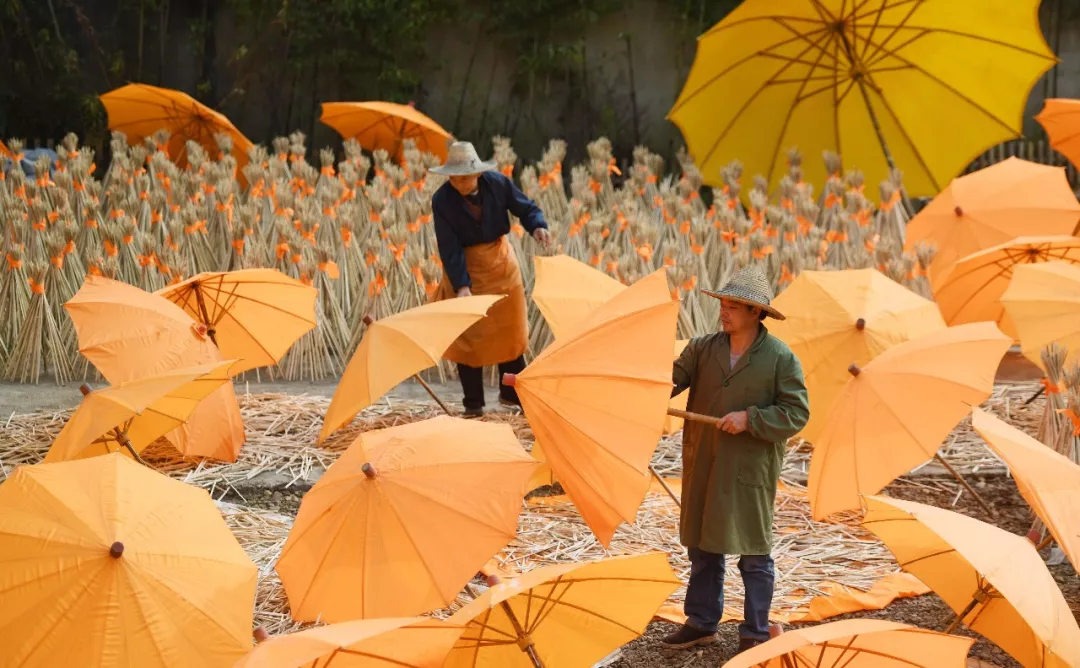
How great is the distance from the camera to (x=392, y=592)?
10.7ft

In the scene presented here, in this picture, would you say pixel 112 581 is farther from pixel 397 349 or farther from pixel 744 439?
pixel 397 349

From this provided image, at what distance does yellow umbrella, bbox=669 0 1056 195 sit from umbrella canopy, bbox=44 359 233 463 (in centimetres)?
407

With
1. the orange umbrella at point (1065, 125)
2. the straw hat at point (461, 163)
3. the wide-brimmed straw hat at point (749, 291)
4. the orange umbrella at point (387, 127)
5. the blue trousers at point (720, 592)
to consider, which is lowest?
the blue trousers at point (720, 592)

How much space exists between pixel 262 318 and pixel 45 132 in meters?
6.83

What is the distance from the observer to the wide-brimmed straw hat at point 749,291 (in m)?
3.40

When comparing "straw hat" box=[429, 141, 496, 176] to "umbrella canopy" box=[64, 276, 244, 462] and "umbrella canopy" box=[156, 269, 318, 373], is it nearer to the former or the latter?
"umbrella canopy" box=[156, 269, 318, 373]

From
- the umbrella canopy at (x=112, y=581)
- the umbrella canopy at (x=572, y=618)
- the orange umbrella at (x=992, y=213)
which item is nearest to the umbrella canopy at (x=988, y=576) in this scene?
the umbrella canopy at (x=572, y=618)

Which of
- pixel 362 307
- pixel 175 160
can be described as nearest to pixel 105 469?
pixel 362 307

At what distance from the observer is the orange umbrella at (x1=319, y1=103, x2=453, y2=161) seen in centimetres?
874

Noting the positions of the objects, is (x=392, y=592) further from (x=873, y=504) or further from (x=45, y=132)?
(x=45, y=132)

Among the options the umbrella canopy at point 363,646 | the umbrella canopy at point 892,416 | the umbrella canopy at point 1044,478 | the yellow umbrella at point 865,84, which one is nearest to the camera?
the umbrella canopy at point 363,646

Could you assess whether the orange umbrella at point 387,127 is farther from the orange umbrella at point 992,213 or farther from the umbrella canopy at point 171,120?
the orange umbrella at point 992,213

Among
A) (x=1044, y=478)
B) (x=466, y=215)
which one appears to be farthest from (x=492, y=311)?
(x=1044, y=478)

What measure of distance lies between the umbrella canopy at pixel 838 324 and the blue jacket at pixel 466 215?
1.26 metres
